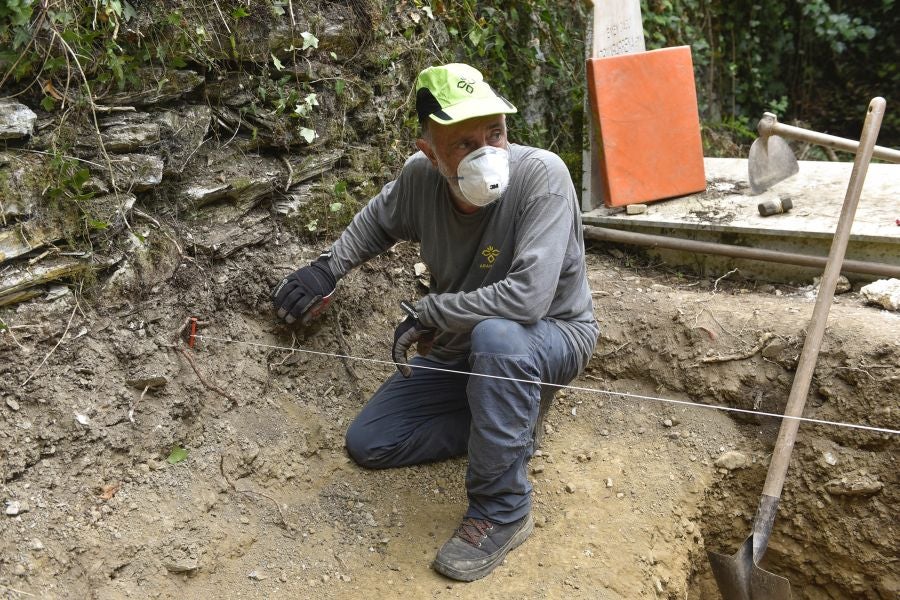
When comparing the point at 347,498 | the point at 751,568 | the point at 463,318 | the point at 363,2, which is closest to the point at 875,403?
the point at 751,568

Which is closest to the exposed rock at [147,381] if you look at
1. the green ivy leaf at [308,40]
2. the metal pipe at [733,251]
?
the green ivy leaf at [308,40]

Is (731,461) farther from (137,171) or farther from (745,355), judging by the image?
(137,171)

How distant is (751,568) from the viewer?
9.16ft

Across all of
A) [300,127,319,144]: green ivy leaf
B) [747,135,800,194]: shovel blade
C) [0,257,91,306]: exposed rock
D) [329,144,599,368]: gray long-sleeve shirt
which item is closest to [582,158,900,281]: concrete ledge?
[747,135,800,194]: shovel blade

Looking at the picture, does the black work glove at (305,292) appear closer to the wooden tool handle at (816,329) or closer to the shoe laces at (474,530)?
the shoe laces at (474,530)

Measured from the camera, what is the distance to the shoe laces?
2545mm

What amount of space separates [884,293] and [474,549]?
215 cm

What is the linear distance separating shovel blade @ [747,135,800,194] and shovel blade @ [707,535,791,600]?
1980 millimetres

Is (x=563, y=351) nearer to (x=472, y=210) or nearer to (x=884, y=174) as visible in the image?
(x=472, y=210)

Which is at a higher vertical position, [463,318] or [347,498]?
[463,318]

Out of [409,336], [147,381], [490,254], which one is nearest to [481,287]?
[490,254]

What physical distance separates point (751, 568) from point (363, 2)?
2721mm

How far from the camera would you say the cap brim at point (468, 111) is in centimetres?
237

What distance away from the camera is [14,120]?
7.83ft
